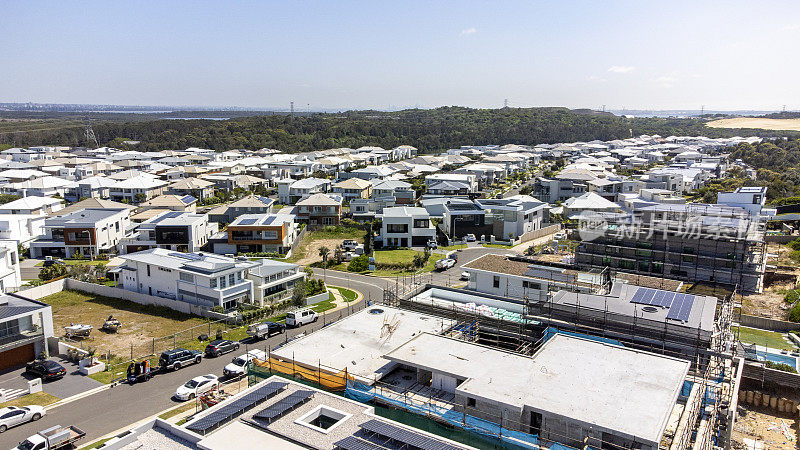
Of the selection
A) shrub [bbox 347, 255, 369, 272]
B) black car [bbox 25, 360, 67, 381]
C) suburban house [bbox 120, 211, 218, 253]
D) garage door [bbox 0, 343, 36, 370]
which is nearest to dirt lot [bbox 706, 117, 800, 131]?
shrub [bbox 347, 255, 369, 272]

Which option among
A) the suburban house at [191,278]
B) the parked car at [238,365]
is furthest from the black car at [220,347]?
the suburban house at [191,278]

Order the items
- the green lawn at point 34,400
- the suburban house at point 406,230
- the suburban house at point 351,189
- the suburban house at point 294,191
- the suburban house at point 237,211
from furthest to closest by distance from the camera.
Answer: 1. the suburban house at point 351,189
2. the suburban house at point 294,191
3. the suburban house at point 237,211
4. the suburban house at point 406,230
5. the green lawn at point 34,400

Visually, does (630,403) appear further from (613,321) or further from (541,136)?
(541,136)

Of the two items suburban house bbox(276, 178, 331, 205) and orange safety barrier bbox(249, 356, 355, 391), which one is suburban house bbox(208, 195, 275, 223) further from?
orange safety barrier bbox(249, 356, 355, 391)

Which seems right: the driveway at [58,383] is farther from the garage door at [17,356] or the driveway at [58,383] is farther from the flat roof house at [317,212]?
the flat roof house at [317,212]

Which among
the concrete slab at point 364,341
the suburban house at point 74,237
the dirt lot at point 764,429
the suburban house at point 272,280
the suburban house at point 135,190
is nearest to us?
the concrete slab at point 364,341

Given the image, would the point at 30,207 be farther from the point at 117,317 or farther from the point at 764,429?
the point at 764,429

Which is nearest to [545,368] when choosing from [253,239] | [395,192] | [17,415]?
[17,415]
